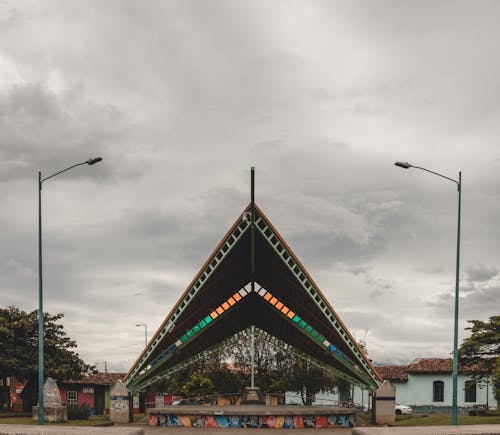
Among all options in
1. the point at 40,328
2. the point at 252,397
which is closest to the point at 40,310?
the point at 40,328

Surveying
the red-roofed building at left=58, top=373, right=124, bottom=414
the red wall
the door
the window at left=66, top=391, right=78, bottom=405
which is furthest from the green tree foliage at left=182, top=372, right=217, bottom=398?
the window at left=66, top=391, right=78, bottom=405

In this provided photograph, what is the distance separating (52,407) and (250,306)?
16646mm

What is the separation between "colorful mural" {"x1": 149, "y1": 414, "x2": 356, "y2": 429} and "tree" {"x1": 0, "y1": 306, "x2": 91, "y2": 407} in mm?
11896

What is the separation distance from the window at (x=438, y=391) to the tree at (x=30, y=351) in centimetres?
3657

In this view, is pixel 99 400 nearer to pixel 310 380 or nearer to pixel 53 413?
pixel 310 380

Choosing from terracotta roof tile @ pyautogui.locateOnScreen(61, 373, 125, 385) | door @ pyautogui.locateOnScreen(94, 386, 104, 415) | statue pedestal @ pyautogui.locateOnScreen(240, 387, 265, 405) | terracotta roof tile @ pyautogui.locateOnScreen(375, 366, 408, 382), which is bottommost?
door @ pyautogui.locateOnScreen(94, 386, 104, 415)

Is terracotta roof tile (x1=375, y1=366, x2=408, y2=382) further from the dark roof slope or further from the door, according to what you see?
the door

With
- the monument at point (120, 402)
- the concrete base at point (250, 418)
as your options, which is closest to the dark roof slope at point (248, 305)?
the monument at point (120, 402)

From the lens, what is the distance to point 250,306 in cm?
4894

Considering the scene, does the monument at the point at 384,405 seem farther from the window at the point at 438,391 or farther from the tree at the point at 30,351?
Answer: the window at the point at 438,391

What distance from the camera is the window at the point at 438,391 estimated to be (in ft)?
225

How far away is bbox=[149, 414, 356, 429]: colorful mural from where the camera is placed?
3644cm

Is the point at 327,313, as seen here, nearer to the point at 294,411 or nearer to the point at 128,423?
the point at 294,411

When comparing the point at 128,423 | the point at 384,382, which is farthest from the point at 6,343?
the point at 384,382
